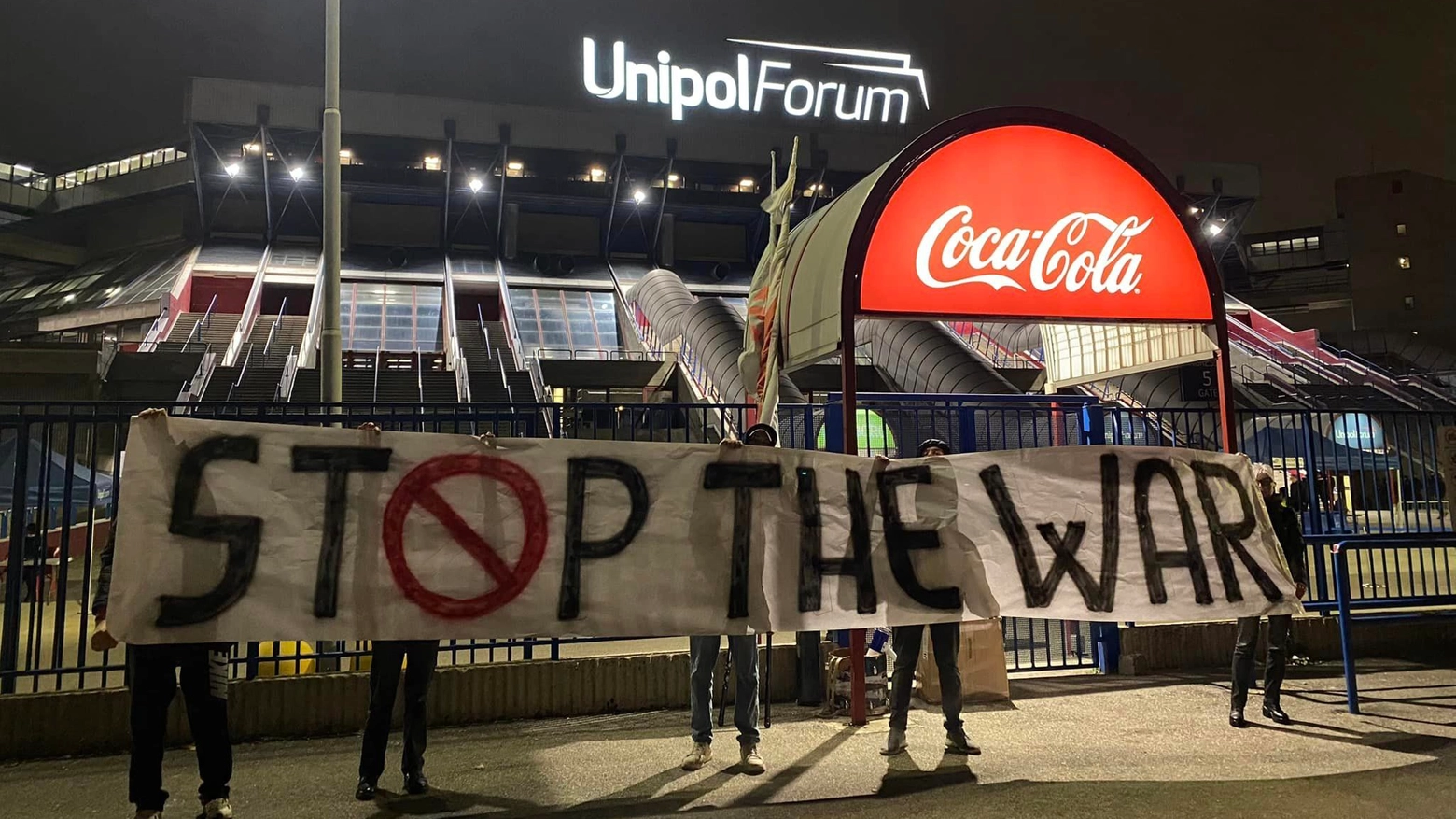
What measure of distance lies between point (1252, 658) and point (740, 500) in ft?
13.7

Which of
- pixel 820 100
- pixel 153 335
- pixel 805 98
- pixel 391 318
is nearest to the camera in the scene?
pixel 153 335

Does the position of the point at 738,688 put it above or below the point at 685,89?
below

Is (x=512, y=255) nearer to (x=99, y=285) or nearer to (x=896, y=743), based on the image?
(x=99, y=285)

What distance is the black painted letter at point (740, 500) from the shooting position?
5.29m

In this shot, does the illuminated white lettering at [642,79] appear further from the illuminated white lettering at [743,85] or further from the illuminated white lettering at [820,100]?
the illuminated white lettering at [820,100]

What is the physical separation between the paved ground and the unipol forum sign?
146 feet

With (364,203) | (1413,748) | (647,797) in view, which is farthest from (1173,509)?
(364,203)

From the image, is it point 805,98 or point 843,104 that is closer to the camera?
point 805,98

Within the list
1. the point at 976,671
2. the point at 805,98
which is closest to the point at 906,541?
the point at 976,671

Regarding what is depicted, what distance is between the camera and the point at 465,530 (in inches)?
196

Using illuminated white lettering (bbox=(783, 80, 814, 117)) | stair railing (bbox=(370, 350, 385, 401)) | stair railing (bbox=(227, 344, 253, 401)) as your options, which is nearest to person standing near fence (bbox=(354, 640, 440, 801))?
stair railing (bbox=(370, 350, 385, 401))

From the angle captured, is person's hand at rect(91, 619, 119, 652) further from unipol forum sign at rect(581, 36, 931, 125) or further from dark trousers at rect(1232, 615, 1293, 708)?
unipol forum sign at rect(581, 36, 931, 125)

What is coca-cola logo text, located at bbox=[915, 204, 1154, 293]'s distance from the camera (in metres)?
7.45

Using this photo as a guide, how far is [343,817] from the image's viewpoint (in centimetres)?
486
